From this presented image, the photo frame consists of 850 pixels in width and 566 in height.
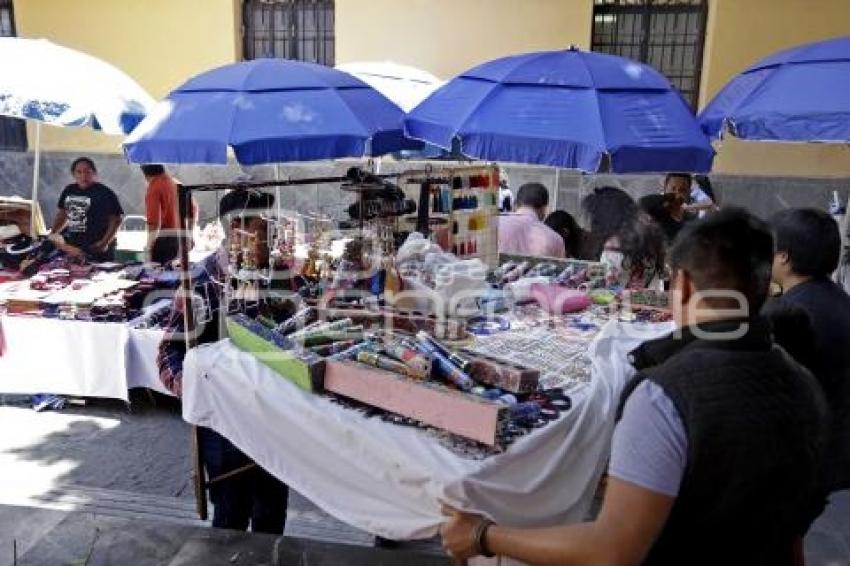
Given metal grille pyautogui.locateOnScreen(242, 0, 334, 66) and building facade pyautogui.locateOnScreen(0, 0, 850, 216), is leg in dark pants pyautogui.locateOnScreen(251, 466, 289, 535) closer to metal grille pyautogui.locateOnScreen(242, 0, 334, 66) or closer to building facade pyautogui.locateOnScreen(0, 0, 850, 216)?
building facade pyautogui.locateOnScreen(0, 0, 850, 216)

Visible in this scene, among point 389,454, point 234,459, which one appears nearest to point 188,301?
point 234,459

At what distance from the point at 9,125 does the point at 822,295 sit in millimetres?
9851

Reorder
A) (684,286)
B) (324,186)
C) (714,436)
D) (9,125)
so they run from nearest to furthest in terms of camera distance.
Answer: (714,436) → (684,286) → (324,186) → (9,125)

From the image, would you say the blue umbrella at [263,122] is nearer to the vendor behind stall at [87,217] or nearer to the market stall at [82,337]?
the market stall at [82,337]

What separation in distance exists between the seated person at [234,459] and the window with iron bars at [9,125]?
7775mm

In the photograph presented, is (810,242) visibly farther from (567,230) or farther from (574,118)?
(567,230)

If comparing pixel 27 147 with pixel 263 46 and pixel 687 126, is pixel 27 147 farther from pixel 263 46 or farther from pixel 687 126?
pixel 687 126

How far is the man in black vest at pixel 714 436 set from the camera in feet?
4.02

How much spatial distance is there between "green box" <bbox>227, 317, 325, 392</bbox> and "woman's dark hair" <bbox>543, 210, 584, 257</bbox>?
277cm

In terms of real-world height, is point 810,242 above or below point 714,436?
above

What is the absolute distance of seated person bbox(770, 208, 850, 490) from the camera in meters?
2.21

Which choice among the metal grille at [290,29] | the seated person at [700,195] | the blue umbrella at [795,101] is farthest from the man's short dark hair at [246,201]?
the metal grille at [290,29]

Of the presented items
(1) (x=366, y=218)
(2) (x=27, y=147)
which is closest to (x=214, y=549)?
(1) (x=366, y=218)

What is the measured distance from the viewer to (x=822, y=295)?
2252 millimetres
